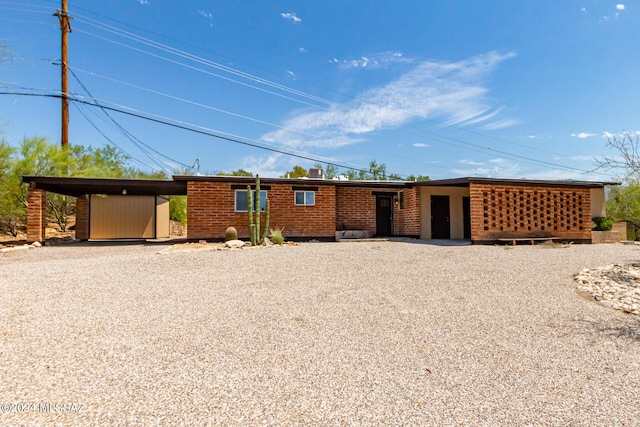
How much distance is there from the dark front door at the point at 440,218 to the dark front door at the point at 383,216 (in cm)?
194

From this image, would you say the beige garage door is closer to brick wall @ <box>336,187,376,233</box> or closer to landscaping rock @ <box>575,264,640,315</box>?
brick wall @ <box>336,187,376,233</box>

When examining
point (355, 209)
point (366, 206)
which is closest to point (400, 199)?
point (366, 206)

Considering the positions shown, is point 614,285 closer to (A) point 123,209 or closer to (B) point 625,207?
(A) point 123,209

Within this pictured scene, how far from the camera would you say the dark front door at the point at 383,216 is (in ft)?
51.9

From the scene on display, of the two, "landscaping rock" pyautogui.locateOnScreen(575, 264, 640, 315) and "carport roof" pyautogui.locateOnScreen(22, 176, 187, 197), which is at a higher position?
"carport roof" pyautogui.locateOnScreen(22, 176, 187, 197)

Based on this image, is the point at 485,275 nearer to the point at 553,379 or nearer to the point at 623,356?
the point at 623,356

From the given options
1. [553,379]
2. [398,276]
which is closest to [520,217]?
[398,276]

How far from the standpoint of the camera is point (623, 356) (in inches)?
127

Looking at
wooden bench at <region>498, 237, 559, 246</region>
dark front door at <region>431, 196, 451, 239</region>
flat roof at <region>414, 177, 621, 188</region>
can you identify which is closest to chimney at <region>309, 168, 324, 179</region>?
flat roof at <region>414, 177, 621, 188</region>

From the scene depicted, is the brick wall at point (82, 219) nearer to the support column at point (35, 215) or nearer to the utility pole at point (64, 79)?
the utility pole at point (64, 79)

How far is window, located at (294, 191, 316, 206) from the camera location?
14242 mm

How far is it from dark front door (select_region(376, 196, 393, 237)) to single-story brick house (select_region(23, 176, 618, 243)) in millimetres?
46

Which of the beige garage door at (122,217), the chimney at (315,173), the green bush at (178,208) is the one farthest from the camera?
the green bush at (178,208)

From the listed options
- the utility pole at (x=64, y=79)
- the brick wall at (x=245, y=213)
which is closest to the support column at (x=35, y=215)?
the utility pole at (x=64, y=79)
